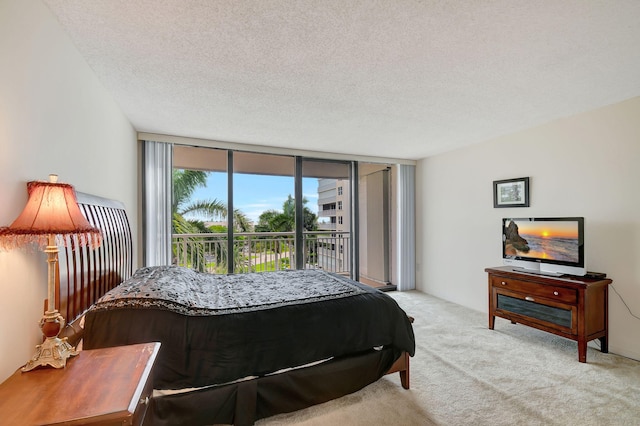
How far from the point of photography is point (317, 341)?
204 cm

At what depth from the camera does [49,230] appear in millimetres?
1132

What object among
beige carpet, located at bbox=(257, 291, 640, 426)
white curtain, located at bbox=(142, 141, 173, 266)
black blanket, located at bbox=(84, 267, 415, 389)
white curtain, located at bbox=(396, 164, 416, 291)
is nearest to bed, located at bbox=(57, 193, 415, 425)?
black blanket, located at bbox=(84, 267, 415, 389)

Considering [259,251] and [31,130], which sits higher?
[31,130]

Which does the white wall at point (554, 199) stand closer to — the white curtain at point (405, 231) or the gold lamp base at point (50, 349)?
the white curtain at point (405, 231)

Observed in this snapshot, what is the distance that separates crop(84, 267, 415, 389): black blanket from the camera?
5.65ft

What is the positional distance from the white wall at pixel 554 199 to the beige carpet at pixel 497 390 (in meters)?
0.69

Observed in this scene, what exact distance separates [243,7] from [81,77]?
1.30 m

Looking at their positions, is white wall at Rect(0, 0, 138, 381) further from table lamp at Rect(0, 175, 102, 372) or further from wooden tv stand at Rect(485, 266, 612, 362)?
wooden tv stand at Rect(485, 266, 612, 362)

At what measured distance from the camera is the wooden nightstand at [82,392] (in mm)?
944

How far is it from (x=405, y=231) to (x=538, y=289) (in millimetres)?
2535

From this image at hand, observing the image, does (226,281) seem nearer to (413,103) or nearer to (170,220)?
(170,220)

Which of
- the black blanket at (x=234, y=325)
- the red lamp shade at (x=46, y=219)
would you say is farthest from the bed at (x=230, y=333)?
the red lamp shade at (x=46, y=219)

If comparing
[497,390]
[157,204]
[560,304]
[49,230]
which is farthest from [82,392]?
[560,304]

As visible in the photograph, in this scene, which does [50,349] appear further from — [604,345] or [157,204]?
[604,345]
